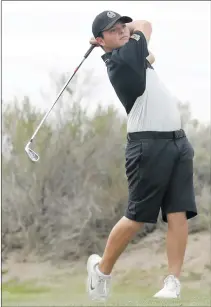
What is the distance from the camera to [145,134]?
14.8ft

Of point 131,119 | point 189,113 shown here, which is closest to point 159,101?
point 131,119

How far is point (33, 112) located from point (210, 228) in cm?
194

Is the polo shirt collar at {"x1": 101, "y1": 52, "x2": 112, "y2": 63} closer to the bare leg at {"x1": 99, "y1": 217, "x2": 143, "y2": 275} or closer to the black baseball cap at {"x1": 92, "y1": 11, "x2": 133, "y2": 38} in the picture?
the black baseball cap at {"x1": 92, "y1": 11, "x2": 133, "y2": 38}

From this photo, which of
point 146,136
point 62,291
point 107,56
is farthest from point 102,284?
point 62,291

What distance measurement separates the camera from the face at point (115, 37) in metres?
4.52

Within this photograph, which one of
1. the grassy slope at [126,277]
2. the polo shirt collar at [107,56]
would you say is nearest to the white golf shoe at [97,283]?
the polo shirt collar at [107,56]

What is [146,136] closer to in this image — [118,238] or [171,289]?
[118,238]

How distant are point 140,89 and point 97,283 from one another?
1.06 metres

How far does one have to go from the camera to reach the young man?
4.46 meters

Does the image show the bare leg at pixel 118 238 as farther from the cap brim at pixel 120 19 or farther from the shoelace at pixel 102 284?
the cap brim at pixel 120 19

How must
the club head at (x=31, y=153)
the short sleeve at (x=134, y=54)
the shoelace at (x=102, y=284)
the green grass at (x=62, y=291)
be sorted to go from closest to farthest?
the short sleeve at (x=134, y=54) < the club head at (x=31, y=153) < the shoelace at (x=102, y=284) < the green grass at (x=62, y=291)

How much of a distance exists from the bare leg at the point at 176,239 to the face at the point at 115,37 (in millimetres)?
885

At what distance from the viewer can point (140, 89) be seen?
445cm

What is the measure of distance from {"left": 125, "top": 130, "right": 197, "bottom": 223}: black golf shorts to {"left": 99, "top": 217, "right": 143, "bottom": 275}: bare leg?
1.9 inches
